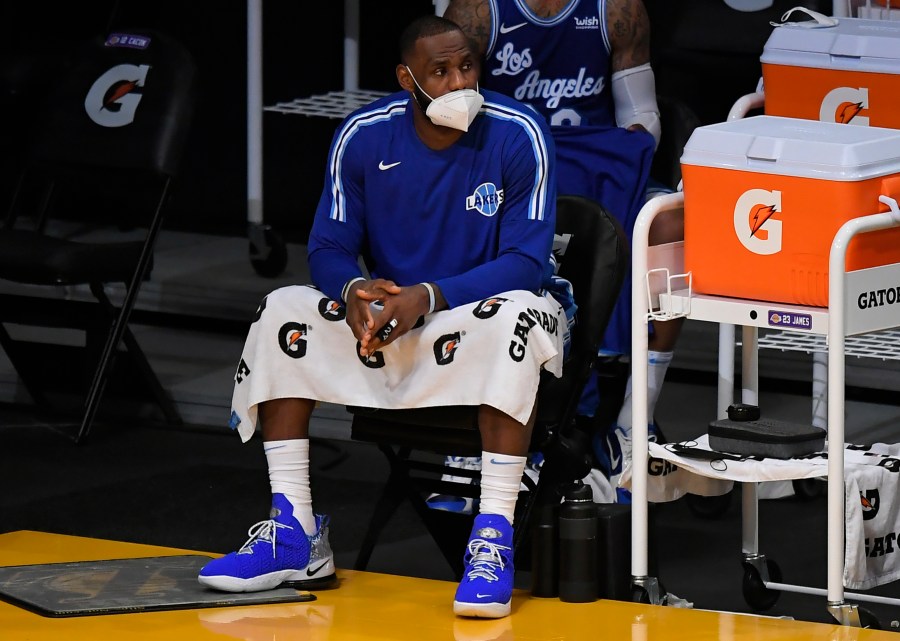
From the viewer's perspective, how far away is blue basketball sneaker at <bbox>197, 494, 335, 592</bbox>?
12.3 feet

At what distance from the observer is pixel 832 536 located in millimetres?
3430

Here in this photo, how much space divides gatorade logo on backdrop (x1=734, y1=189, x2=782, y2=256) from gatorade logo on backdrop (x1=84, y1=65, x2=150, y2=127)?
2743 mm

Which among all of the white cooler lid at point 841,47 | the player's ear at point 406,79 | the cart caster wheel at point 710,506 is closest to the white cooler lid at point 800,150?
the white cooler lid at point 841,47

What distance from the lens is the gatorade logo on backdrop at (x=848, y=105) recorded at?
13.6ft

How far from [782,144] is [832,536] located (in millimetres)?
743

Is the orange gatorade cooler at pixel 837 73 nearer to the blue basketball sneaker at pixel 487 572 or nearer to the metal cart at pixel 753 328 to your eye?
the metal cart at pixel 753 328

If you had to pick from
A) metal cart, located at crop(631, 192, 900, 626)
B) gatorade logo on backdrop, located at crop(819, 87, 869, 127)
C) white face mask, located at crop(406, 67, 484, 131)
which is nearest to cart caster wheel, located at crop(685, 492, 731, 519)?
metal cart, located at crop(631, 192, 900, 626)

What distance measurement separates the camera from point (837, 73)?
414 cm

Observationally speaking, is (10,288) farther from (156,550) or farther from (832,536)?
(832,536)

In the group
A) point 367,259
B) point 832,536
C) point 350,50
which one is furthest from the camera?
point 350,50

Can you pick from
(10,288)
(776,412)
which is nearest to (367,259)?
(776,412)

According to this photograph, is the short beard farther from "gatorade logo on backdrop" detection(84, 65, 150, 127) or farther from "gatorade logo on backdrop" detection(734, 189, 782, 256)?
"gatorade logo on backdrop" detection(84, 65, 150, 127)

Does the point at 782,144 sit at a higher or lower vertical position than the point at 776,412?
higher

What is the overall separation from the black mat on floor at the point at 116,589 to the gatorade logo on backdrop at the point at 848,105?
1.62 metres
